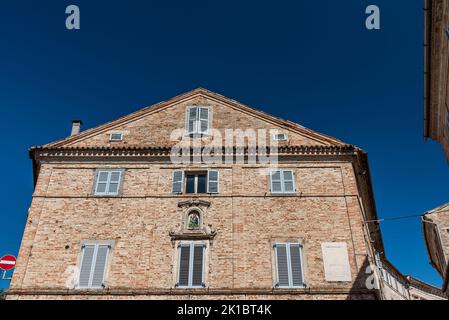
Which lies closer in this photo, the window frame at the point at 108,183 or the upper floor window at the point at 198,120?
the window frame at the point at 108,183

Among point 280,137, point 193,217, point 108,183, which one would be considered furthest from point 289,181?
point 108,183

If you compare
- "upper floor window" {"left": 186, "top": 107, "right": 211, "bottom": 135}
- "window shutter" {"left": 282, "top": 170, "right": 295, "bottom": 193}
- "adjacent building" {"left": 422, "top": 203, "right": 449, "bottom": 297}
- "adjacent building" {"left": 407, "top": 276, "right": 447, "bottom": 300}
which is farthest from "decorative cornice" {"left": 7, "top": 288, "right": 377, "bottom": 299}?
"adjacent building" {"left": 422, "top": 203, "right": 449, "bottom": 297}

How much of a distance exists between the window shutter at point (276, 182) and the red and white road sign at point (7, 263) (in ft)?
34.1

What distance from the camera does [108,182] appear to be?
1852cm

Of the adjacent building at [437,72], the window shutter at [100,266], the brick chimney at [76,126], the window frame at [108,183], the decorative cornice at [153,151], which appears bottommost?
the window shutter at [100,266]

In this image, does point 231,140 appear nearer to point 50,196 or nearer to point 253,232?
point 253,232

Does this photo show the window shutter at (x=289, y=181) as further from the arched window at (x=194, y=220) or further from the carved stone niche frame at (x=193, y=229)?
the arched window at (x=194, y=220)

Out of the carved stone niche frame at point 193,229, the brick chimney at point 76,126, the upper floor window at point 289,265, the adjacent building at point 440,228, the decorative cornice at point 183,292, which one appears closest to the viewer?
the decorative cornice at point 183,292

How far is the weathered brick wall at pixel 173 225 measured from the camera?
16.0 m

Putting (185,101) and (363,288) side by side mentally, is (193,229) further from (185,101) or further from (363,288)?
(185,101)

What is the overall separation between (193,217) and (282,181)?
4.00 metres

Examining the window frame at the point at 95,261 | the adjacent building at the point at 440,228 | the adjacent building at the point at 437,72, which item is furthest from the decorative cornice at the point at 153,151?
the adjacent building at the point at 440,228

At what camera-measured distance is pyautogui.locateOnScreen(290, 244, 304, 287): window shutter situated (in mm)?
15836
